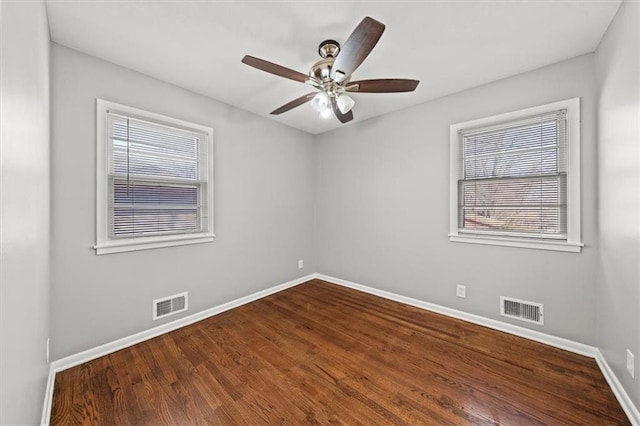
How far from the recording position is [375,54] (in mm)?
2094

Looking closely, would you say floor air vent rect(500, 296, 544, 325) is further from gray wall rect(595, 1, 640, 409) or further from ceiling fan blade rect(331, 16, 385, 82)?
ceiling fan blade rect(331, 16, 385, 82)

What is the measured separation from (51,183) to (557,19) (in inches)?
155

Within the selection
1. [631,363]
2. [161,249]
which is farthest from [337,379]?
[161,249]

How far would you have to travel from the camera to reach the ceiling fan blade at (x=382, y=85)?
1.90m

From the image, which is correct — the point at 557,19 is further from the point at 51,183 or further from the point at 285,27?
the point at 51,183

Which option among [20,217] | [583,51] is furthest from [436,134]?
[20,217]

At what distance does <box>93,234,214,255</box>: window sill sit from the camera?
7.05ft

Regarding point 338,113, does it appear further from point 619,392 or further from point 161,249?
point 619,392

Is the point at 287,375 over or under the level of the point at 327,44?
under

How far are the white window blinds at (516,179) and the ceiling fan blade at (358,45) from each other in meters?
1.81

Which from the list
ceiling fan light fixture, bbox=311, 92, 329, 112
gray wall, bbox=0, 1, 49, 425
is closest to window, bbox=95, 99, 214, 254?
gray wall, bbox=0, 1, 49, 425

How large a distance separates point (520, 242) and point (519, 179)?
63 centimetres

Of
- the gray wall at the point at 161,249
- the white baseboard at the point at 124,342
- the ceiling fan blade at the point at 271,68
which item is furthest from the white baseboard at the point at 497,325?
the ceiling fan blade at the point at 271,68

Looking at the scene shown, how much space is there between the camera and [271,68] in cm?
176
